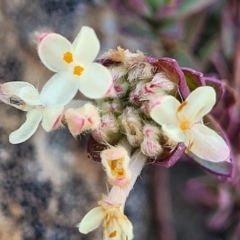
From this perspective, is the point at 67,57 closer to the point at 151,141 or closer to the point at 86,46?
the point at 86,46

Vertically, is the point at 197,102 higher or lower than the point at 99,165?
higher

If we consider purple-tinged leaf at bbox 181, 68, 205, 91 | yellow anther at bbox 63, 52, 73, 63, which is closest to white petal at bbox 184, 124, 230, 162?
purple-tinged leaf at bbox 181, 68, 205, 91

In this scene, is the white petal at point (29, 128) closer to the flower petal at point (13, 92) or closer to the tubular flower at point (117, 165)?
the flower petal at point (13, 92)

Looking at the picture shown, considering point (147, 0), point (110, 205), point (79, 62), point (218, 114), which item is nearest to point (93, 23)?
point (147, 0)

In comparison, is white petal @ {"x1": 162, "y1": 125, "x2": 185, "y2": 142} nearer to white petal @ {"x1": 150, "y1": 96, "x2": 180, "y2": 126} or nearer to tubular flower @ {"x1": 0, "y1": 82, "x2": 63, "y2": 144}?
white petal @ {"x1": 150, "y1": 96, "x2": 180, "y2": 126}

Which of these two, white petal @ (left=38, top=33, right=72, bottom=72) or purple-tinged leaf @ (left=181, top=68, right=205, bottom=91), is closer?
white petal @ (left=38, top=33, right=72, bottom=72)

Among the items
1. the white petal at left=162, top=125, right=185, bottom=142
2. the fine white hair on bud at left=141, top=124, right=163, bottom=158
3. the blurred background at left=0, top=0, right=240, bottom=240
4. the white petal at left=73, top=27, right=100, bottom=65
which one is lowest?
the blurred background at left=0, top=0, right=240, bottom=240

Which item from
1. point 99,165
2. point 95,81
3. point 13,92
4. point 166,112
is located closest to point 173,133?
point 166,112
